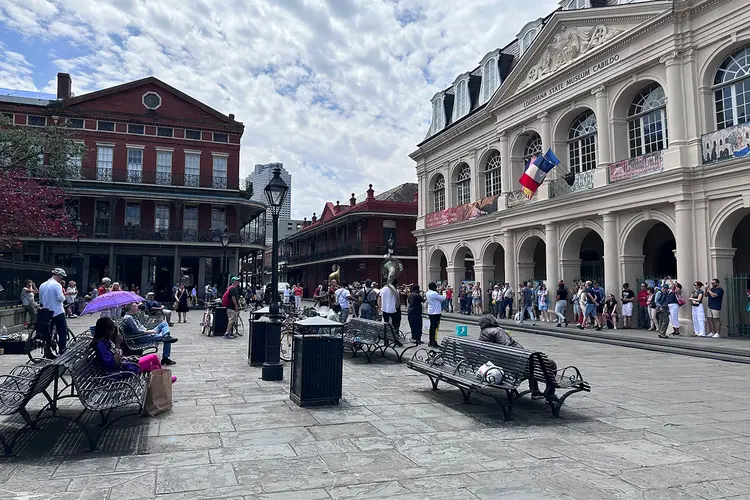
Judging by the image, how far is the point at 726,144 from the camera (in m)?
15.4

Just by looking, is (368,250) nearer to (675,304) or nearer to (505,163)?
(505,163)

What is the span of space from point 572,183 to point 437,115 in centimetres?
1440

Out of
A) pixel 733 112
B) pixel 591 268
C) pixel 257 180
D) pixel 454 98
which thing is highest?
pixel 257 180

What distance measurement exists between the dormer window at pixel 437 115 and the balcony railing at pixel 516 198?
9.95 metres

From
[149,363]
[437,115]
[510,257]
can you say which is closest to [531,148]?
[510,257]

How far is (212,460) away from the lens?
15.8ft

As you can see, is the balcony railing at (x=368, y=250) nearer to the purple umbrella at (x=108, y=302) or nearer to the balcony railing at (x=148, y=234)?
the balcony railing at (x=148, y=234)

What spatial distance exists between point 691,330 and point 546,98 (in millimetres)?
11494

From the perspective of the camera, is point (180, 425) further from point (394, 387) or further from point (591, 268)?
point (591, 268)

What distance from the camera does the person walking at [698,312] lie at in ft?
49.8

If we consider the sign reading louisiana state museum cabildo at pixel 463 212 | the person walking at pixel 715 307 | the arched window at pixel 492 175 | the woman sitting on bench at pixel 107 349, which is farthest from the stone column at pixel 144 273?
the person walking at pixel 715 307

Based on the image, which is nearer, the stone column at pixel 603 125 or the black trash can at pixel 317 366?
the black trash can at pixel 317 366

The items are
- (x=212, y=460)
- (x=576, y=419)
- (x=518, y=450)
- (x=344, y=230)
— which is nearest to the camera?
(x=212, y=460)

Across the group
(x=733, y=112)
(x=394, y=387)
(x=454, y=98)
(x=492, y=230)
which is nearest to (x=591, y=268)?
(x=492, y=230)
